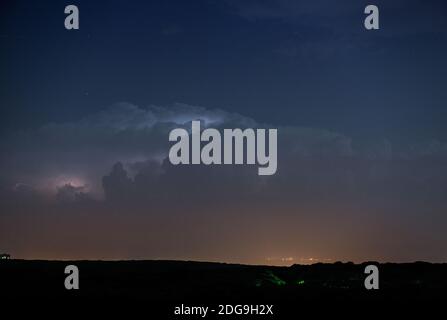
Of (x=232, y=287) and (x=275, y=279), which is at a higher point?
(x=275, y=279)

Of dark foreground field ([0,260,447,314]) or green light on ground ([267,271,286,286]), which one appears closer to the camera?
dark foreground field ([0,260,447,314])

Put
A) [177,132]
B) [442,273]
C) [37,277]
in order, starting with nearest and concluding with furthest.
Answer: [177,132] → [37,277] → [442,273]

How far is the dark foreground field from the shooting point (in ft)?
96.9

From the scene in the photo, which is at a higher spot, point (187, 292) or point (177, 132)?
point (177, 132)

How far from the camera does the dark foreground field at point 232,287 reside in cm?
2955

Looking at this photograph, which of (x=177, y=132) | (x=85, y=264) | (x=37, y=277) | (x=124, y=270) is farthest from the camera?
(x=85, y=264)

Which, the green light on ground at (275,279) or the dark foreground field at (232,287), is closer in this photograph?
the dark foreground field at (232,287)

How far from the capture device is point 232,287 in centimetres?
3528

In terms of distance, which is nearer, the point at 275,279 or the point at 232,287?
the point at 232,287
